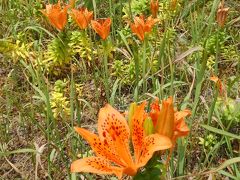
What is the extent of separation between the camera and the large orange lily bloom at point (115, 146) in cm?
93

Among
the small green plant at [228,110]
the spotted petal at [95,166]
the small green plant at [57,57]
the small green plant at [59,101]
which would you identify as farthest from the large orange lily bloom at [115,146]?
the small green plant at [57,57]

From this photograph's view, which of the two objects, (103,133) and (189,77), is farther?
(189,77)

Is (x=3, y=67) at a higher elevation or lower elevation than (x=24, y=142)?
higher

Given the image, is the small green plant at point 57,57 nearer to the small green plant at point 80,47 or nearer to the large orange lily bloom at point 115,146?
the small green plant at point 80,47

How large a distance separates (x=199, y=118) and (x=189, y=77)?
0.40 meters

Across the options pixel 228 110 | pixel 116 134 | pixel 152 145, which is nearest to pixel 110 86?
pixel 228 110

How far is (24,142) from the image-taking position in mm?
2086

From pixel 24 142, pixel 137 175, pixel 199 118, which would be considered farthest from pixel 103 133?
pixel 24 142

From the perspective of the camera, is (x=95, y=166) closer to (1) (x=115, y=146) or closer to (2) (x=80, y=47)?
(1) (x=115, y=146)

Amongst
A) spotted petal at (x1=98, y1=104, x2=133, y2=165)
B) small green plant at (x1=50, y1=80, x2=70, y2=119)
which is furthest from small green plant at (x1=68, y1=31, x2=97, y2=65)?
spotted petal at (x1=98, y1=104, x2=133, y2=165)

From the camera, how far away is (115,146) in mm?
1000

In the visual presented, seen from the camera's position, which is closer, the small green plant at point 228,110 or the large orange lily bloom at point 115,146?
the large orange lily bloom at point 115,146

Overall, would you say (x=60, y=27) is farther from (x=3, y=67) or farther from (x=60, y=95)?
(x=3, y=67)

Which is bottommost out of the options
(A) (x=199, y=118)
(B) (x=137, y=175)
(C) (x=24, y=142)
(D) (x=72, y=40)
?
(C) (x=24, y=142)
